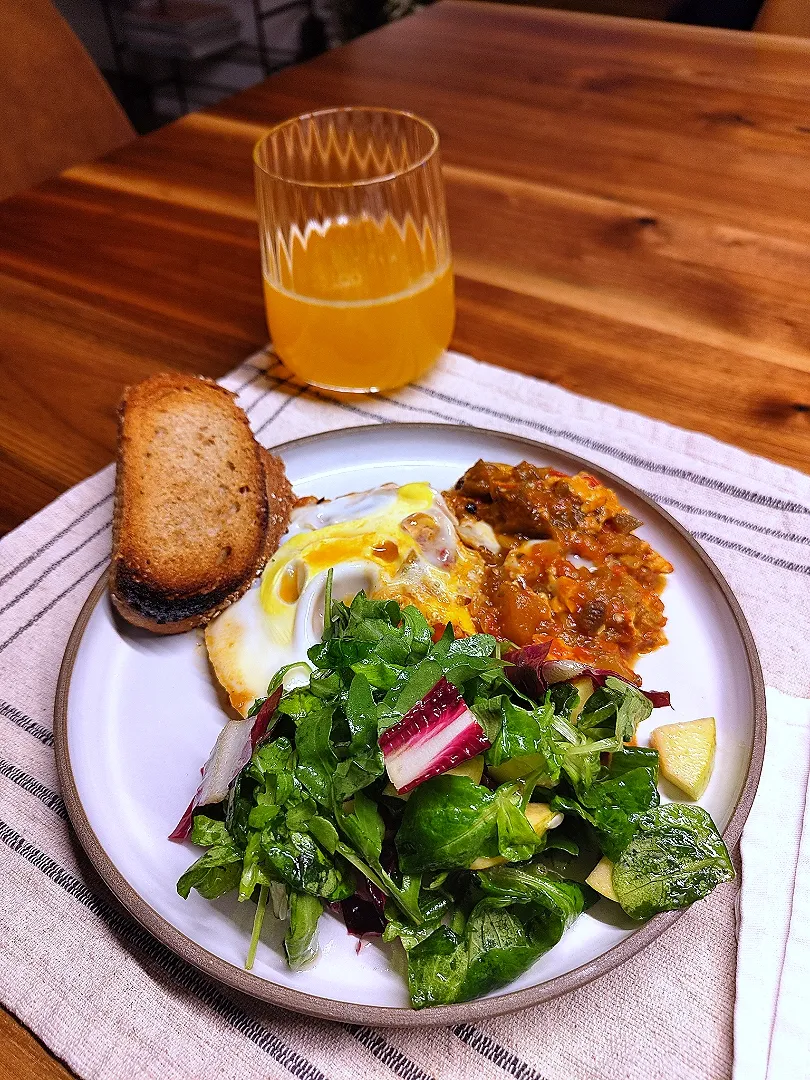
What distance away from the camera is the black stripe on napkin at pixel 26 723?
1706 mm

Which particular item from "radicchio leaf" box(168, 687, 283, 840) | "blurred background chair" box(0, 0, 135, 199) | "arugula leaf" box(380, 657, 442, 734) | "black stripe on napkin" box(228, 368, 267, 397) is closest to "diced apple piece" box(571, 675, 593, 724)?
"arugula leaf" box(380, 657, 442, 734)

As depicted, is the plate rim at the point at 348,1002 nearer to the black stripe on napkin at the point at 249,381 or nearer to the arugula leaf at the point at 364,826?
the arugula leaf at the point at 364,826

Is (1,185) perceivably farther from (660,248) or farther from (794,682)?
(794,682)

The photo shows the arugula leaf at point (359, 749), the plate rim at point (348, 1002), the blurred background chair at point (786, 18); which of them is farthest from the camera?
the blurred background chair at point (786, 18)

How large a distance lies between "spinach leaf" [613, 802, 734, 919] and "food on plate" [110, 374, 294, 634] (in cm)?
90

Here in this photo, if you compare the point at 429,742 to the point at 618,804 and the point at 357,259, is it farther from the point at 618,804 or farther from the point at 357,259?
the point at 357,259

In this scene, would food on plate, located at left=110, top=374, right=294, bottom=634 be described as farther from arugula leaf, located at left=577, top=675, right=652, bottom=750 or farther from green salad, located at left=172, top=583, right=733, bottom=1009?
arugula leaf, located at left=577, top=675, right=652, bottom=750

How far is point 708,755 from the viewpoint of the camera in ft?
4.79

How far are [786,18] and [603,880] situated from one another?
13.4ft

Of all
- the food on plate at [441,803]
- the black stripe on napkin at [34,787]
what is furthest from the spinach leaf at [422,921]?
the black stripe on napkin at [34,787]

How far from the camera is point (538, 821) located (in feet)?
4.24

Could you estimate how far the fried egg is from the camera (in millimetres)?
1654

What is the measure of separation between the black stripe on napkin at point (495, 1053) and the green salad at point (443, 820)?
0.42ft

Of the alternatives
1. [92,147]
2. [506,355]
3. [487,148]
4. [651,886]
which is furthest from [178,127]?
[651,886]
